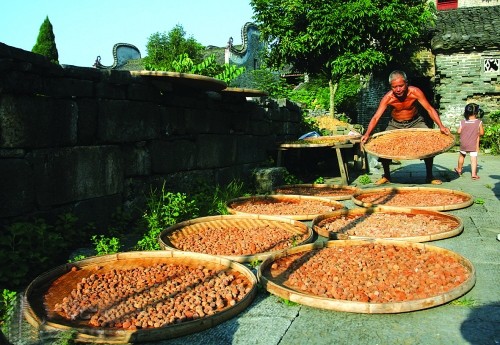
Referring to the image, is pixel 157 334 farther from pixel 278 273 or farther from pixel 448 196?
pixel 448 196

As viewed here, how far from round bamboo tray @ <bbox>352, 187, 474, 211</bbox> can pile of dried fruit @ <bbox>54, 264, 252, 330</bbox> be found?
2550 millimetres

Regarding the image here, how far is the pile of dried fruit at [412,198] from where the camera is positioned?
499cm

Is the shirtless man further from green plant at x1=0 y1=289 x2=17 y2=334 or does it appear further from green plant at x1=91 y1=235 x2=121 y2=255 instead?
green plant at x1=0 y1=289 x2=17 y2=334

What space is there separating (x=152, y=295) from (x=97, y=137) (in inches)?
72.6

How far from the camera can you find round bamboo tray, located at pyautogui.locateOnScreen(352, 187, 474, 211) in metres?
4.73

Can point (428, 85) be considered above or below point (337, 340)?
above

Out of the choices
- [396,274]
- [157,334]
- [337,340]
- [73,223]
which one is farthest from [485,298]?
[73,223]

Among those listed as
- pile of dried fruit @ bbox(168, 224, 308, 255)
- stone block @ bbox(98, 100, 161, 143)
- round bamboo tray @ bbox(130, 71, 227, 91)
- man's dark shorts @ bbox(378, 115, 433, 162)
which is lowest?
pile of dried fruit @ bbox(168, 224, 308, 255)

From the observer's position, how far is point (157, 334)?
6.32 feet

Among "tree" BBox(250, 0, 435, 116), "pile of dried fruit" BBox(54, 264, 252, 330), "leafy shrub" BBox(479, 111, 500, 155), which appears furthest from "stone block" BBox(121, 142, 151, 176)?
"leafy shrub" BBox(479, 111, 500, 155)

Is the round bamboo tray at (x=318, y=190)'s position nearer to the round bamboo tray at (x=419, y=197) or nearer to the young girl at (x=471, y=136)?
the round bamboo tray at (x=419, y=197)

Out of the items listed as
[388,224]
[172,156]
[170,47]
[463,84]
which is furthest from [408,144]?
[170,47]

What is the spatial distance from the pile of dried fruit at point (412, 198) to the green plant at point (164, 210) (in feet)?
7.05

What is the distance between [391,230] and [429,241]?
1.11ft
